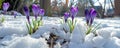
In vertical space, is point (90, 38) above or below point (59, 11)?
above

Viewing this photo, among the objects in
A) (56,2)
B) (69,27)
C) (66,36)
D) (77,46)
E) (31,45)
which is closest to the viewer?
(31,45)

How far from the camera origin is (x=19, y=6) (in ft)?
56.6

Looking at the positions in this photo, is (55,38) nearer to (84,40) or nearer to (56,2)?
(84,40)

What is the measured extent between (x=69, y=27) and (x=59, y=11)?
22390 millimetres

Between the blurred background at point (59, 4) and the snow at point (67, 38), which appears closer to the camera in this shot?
the snow at point (67, 38)

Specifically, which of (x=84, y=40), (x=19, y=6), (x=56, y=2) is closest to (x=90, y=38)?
(x=84, y=40)

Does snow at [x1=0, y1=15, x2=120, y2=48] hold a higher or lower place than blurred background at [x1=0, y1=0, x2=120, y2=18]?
higher

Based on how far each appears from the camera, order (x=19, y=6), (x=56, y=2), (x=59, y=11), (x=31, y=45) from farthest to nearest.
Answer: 1. (x=56, y=2)
2. (x=59, y=11)
3. (x=19, y=6)
4. (x=31, y=45)

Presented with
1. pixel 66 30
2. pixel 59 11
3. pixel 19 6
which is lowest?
pixel 59 11

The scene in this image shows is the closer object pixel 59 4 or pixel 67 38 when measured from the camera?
pixel 67 38

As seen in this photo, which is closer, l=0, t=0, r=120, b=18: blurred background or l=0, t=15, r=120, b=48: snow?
l=0, t=15, r=120, b=48: snow

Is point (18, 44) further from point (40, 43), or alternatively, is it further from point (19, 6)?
point (19, 6)

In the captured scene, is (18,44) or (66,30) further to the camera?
(66,30)

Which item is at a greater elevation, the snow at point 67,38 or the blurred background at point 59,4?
the snow at point 67,38
